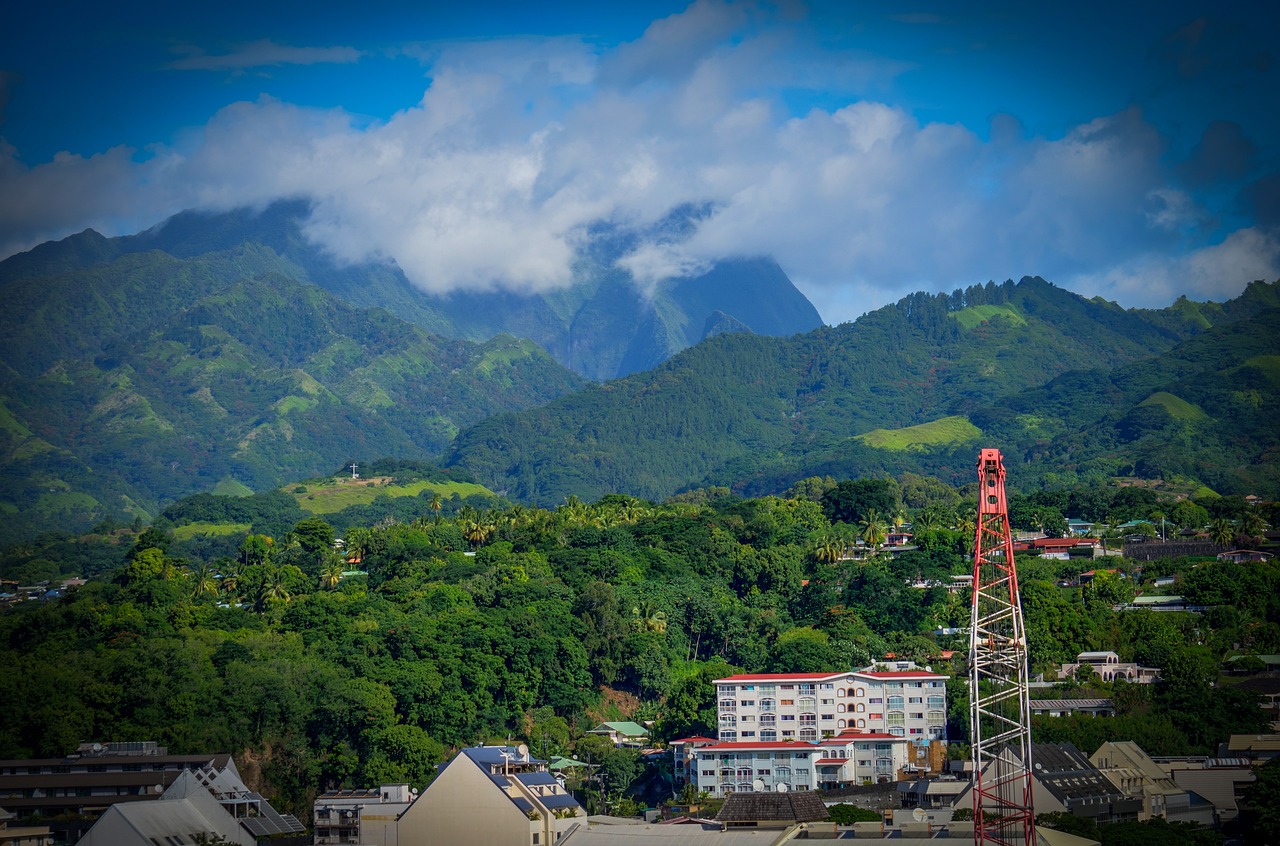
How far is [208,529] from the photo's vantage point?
155000 millimetres

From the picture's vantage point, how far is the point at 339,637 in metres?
86.3

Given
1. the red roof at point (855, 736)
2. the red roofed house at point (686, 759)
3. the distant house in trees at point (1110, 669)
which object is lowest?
the red roofed house at point (686, 759)

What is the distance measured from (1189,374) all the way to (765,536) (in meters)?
95.6

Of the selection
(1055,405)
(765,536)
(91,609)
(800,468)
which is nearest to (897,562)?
(765,536)

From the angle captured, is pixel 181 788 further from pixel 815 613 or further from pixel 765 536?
pixel 765 536

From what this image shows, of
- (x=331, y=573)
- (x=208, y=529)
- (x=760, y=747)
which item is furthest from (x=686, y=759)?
(x=208, y=529)

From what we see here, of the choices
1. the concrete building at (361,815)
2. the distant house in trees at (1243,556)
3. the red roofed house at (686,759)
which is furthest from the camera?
the distant house in trees at (1243,556)

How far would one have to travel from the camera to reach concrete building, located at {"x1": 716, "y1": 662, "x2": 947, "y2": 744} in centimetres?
7844

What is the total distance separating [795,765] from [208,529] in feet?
301

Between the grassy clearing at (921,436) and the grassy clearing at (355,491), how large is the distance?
4278 centimetres

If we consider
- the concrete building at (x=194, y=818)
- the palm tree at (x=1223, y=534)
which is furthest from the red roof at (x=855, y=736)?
the palm tree at (x=1223, y=534)

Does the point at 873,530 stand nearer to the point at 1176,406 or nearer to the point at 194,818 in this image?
the point at 194,818

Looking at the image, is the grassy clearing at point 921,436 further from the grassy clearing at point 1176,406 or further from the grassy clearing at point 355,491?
the grassy clearing at point 355,491

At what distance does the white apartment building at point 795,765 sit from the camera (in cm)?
7319
